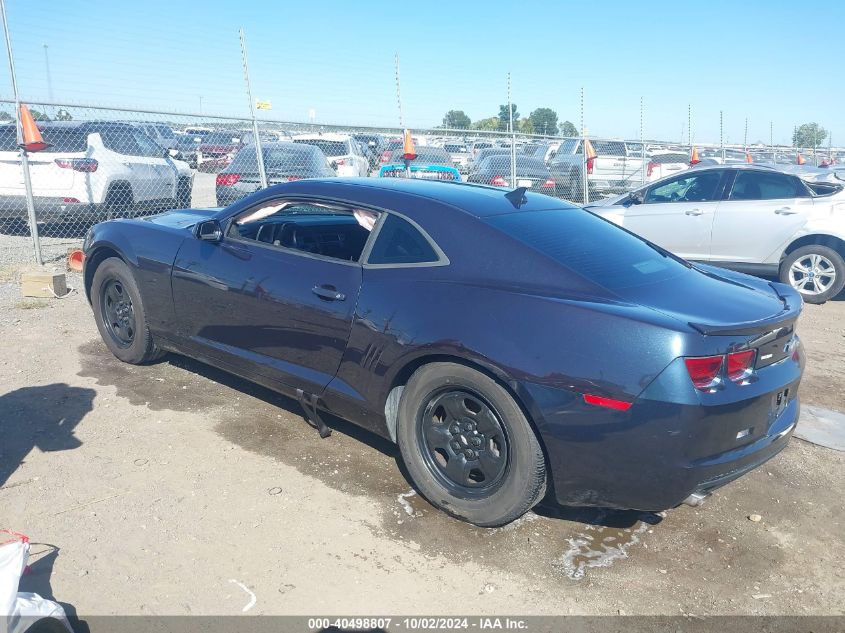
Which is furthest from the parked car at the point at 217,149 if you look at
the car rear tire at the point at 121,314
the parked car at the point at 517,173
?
the car rear tire at the point at 121,314

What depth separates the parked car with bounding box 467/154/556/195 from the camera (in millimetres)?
14109

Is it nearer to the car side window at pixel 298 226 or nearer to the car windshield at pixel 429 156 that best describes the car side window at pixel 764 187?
the car side window at pixel 298 226

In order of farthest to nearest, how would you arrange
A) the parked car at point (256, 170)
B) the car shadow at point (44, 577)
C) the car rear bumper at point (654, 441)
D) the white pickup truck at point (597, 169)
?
the white pickup truck at point (597, 169) → the parked car at point (256, 170) → the car rear bumper at point (654, 441) → the car shadow at point (44, 577)

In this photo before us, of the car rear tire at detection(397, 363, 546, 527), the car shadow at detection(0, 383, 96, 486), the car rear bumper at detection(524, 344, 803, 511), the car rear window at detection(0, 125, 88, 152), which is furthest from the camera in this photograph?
the car rear window at detection(0, 125, 88, 152)

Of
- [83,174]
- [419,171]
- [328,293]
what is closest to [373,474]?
[328,293]

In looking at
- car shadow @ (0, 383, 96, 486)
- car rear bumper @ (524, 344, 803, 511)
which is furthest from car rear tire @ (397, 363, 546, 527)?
car shadow @ (0, 383, 96, 486)

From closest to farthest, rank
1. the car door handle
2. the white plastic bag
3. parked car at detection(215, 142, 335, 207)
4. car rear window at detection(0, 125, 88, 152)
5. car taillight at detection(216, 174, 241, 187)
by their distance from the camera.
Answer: the white plastic bag < the car door handle < car rear window at detection(0, 125, 88, 152) < parked car at detection(215, 142, 335, 207) < car taillight at detection(216, 174, 241, 187)

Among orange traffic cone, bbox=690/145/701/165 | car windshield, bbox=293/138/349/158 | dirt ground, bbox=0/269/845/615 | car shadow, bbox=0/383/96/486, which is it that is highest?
car windshield, bbox=293/138/349/158

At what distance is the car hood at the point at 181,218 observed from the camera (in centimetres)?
508

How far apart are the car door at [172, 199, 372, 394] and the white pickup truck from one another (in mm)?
11003

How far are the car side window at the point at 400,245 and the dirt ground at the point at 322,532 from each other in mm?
1169

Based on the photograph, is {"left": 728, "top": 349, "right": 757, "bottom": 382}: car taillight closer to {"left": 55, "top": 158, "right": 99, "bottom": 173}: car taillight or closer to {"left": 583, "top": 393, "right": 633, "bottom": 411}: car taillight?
{"left": 583, "top": 393, "right": 633, "bottom": 411}: car taillight

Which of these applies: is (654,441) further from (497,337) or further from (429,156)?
(429,156)

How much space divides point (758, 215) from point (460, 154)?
421 inches
